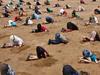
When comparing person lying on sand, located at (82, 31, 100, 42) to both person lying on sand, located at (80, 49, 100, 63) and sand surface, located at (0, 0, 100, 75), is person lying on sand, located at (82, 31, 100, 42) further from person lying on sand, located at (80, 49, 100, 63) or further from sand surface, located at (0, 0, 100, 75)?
person lying on sand, located at (80, 49, 100, 63)

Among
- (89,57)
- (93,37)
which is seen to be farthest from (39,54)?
(93,37)

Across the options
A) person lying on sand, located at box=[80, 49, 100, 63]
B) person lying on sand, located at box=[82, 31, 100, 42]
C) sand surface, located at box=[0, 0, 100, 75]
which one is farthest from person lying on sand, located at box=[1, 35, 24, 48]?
person lying on sand, located at box=[80, 49, 100, 63]

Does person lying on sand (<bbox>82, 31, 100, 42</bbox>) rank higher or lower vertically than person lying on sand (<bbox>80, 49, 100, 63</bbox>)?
higher

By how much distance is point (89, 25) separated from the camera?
28.4m

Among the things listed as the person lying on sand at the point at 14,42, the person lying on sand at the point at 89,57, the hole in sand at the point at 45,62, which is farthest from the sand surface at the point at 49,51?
the person lying on sand at the point at 14,42

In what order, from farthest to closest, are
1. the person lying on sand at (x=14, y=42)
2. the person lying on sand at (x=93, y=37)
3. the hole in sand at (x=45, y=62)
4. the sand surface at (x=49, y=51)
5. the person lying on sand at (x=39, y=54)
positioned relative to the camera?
the person lying on sand at (x=14, y=42), the person lying on sand at (x=93, y=37), the person lying on sand at (x=39, y=54), the hole in sand at (x=45, y=62), the sand surface at (x=49, y=51)

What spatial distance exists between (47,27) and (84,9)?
375 inches

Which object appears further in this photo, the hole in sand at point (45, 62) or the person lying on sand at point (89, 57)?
the hole in sand at point (45, 62)

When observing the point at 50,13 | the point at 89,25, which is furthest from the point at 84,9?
the point at 89,25

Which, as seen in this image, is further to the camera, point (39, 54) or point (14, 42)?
point (14, 42)

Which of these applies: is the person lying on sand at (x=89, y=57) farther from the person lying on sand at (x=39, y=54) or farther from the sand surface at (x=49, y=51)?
the person lying on sand at (x=39, y=54)

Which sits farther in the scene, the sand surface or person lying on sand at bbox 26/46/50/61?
person lying on sand at bbox 26/46/50/61

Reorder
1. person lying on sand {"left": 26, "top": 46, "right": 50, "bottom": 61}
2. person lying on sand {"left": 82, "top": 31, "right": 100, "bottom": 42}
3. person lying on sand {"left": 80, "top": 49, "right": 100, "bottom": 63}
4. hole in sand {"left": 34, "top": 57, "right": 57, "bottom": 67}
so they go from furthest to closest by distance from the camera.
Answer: person lying on sand {"left": 82, "top": 31, "right": 100, "bottom": 42} → person lying on sand {"left": 26, "top": 46, "right": 50, "bottom": 61} → hole in sand {"left": 34, "top": 57, "right": 57, "bottom": 67} → person lying on sand {"left": 80, "top": 49, "right": 100, "bottom": 63}

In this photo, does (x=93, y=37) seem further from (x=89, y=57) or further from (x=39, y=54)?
(x=39, y=54)
